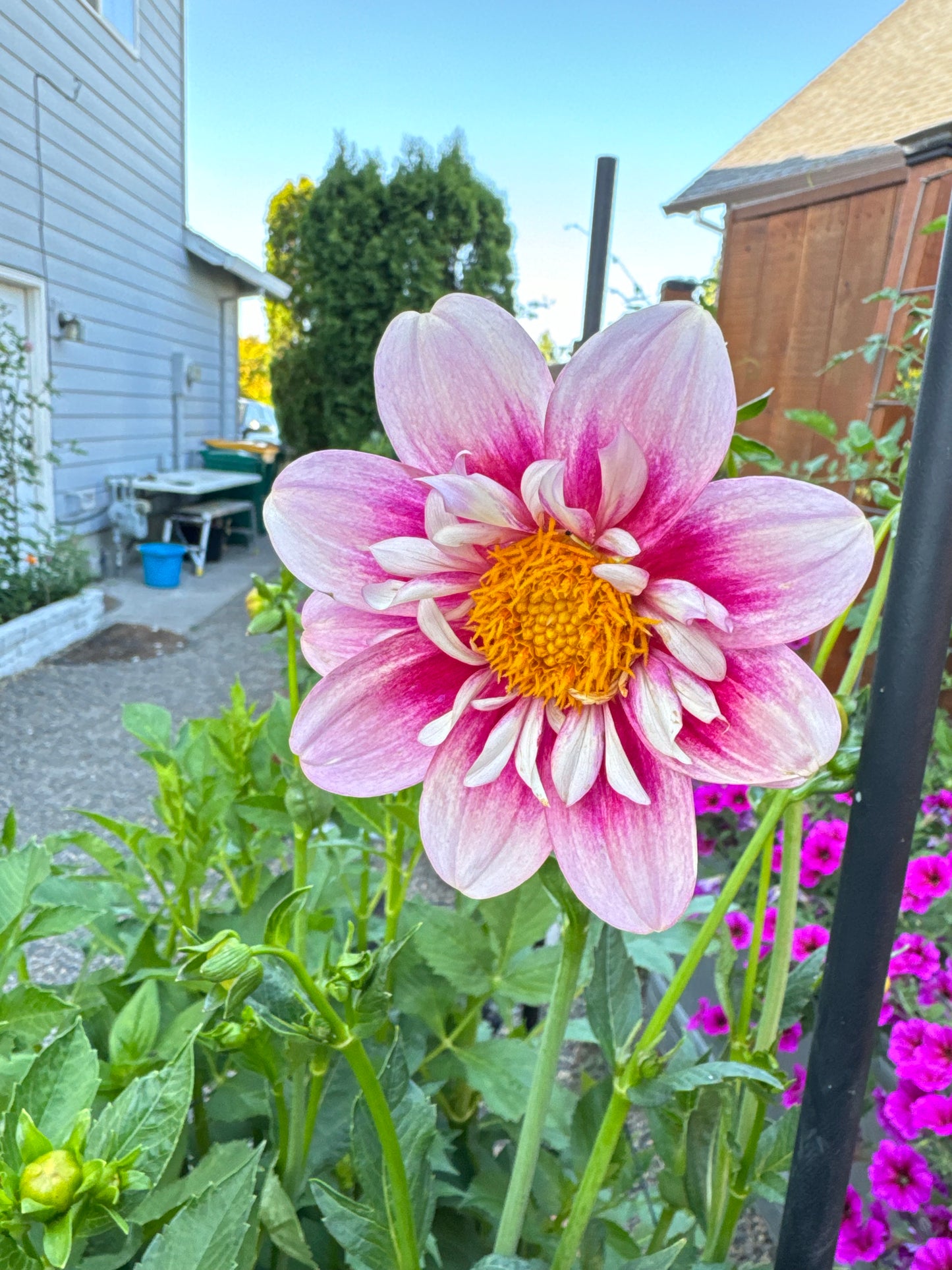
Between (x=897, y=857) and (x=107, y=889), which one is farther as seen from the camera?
(x=107, y=889)

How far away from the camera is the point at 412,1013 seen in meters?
0.98

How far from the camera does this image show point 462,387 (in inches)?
17.8

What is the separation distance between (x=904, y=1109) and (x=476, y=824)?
3.32 feet

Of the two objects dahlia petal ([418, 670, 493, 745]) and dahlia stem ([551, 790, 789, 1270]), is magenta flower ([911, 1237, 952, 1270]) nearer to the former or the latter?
dahlia stem ([551, 790, 789, 1270])

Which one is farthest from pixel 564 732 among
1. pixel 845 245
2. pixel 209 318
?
pixel 209 318

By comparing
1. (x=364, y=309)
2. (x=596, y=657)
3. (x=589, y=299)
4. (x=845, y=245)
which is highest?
(x=364, y=309)

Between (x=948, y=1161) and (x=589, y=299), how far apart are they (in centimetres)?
198

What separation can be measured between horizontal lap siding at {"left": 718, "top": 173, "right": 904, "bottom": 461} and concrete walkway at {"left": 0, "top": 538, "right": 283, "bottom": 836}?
1.97 metres

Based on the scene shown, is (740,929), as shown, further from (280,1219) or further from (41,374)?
(41,374)

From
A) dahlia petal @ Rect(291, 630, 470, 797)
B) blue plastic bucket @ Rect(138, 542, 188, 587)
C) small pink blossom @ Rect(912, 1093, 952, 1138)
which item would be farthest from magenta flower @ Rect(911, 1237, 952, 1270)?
blue plastic bucket @ Rect(138, 542, 188, 587)

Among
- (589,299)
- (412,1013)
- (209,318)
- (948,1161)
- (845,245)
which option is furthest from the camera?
(209,318)

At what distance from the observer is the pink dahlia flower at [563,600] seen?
42 centimetres

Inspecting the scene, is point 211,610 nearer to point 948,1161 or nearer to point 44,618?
point 44,618

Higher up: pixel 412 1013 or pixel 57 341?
pixel 57 341
